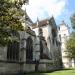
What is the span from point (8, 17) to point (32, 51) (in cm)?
2425

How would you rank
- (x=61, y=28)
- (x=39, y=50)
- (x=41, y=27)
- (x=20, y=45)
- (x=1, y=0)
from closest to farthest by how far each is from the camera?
(x=1, y=0) → (x=20, y=45) → (x=39, y=50) → (x=41, y=27) → (x=61, y=28)

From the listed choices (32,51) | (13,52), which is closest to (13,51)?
(13,52)

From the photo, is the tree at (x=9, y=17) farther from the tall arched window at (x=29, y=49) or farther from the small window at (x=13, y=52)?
the tall arched window at (x=29, y=49)

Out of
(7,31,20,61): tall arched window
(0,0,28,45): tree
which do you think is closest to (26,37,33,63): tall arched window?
(7,31,20,61): tall arched window

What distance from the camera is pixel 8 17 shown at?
42.9 ft

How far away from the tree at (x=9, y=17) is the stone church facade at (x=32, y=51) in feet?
27.9

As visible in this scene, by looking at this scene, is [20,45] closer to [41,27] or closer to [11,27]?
[41,27]

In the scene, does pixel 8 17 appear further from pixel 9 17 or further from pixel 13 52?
pixel 13 52

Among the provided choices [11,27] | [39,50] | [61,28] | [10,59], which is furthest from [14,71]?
[61,28]

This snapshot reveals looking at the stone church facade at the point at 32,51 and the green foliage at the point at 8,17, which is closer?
the green foliage at the point at 8,17

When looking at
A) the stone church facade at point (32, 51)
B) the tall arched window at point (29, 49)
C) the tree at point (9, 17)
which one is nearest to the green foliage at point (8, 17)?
the tree at point (9, 17)

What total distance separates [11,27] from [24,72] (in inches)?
770

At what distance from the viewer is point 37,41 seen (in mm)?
→ 38812

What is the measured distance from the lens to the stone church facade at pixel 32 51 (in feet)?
97.2
